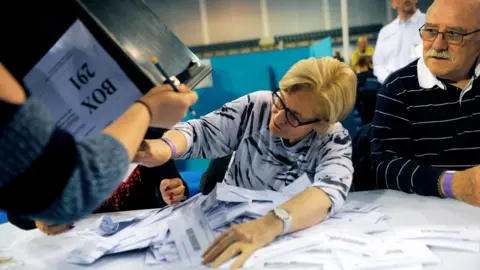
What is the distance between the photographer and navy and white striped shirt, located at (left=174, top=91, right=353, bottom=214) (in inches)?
52.2

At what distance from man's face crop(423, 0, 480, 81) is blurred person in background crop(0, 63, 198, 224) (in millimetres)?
1082

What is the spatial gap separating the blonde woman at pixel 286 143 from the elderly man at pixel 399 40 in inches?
97.3

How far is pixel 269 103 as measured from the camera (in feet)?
4.52

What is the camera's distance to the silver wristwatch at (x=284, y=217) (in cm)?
102

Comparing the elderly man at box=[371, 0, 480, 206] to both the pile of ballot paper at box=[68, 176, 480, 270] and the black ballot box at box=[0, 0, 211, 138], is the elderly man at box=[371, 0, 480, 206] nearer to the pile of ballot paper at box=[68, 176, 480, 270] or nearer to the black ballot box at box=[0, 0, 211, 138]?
the pile of ballot paper at box=[68, 176, 480, 270]

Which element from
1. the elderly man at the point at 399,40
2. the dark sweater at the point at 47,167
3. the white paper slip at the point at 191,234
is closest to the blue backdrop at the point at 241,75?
the elderly man at the point at 399,40

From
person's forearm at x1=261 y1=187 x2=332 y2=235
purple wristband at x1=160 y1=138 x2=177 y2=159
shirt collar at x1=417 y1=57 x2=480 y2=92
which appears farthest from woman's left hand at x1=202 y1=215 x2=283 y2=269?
shirt collar at x1=417 y1=57 x2=480 y2=92

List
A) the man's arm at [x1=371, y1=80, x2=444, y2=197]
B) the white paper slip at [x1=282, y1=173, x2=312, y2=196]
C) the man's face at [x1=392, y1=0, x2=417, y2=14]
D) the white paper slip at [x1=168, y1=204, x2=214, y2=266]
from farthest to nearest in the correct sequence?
the man's face at [x1=392, y1=0, x2=417, y2=14], the man's arm at [x1=371, y1=80, x2=444, y2=197], the white paper slip at [x1=282, y1=173, x2=312, y2=196], the white paper slip at [x1=168, y1=204, x2=214, y2=266]

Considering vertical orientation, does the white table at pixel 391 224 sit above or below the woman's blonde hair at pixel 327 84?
below

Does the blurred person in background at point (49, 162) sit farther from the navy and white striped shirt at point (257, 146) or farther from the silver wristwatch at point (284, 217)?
the navy and white striped shirt at point (257, 146)

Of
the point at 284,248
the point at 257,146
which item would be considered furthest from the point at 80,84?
the point at 257,146

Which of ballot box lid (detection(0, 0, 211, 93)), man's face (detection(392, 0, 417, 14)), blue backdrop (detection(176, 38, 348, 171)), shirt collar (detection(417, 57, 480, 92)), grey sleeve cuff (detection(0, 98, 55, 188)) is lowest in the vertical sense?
blue backdrop (detection(176, 38, 348, 171))

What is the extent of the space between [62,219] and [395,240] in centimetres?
68

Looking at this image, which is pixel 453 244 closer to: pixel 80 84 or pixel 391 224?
pixel 391 224
